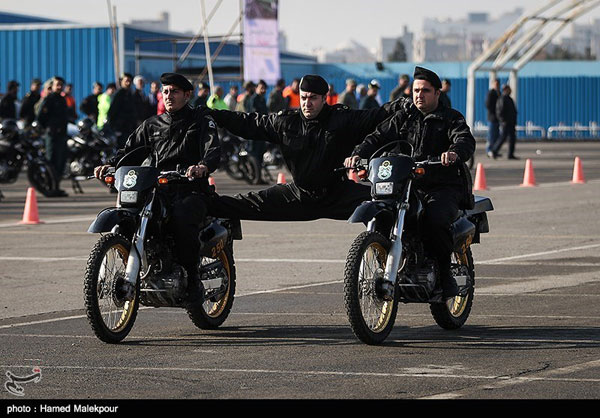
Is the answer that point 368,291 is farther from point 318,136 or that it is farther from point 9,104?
point 9,104

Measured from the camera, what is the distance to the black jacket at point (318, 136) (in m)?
10.1

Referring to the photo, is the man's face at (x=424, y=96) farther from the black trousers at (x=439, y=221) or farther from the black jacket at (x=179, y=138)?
the black jacket at (x=179, y=138)

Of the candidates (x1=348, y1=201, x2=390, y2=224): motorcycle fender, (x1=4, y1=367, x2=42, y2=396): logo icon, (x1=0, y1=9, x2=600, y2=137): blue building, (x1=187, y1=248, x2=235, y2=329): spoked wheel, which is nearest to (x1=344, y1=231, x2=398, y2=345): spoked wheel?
(x1=348, y1=201, x2=390, y2=224): motorcycle fender

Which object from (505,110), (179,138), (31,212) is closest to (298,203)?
(179,138)

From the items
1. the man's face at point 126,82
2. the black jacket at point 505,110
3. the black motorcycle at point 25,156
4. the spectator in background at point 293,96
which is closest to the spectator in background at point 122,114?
the man's face at point 126,82

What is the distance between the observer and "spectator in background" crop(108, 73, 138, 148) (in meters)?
28.0

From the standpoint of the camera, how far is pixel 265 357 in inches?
342

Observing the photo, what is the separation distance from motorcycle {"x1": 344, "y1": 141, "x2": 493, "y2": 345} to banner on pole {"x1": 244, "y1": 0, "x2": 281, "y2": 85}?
1070 inches

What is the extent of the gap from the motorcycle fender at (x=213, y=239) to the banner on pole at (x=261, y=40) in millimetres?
26825

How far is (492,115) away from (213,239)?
93.1 ft

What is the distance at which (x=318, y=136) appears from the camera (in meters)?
10.1

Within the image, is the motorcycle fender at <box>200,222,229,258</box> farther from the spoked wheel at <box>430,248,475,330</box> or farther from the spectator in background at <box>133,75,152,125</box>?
the spectator in background at <box>133,75,152,125</box>

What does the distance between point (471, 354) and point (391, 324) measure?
27.6 inches
